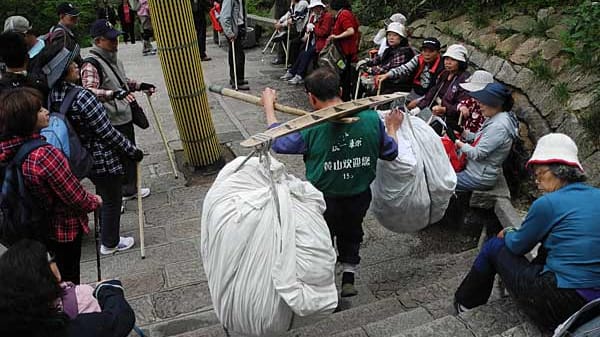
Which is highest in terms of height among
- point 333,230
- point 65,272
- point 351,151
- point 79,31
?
point 351,151

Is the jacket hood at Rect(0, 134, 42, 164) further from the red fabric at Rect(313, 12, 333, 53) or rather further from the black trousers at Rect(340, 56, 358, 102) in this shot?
the red fabric at Rect(313, 12, 333, 53)

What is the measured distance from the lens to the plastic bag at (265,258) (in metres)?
2.54

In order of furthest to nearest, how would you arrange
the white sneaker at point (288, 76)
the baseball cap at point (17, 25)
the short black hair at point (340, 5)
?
the white sneaker at point (288, 76), the short black hair at point (340, 5), the baseball cap at point (17, 25)

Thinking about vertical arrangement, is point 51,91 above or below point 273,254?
above

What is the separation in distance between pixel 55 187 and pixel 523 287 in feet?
9.08

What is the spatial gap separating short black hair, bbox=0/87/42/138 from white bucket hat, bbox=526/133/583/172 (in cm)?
283

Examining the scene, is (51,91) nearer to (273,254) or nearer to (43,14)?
(273,254)

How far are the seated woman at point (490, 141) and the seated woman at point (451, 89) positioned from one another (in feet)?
2.14

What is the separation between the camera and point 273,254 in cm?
254

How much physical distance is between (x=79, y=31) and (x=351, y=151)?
18.7 metres

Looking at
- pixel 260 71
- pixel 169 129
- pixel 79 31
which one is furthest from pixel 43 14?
pixel 169 129

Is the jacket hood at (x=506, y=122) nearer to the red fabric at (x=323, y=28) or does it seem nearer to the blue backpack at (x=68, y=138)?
the blue backpack at (x=68, y=138)

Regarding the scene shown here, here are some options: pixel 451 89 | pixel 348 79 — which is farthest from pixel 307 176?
pixel 348 79

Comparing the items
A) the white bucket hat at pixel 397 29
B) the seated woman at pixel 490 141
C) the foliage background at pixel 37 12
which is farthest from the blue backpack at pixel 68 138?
the foliage background at pixel 37 12
